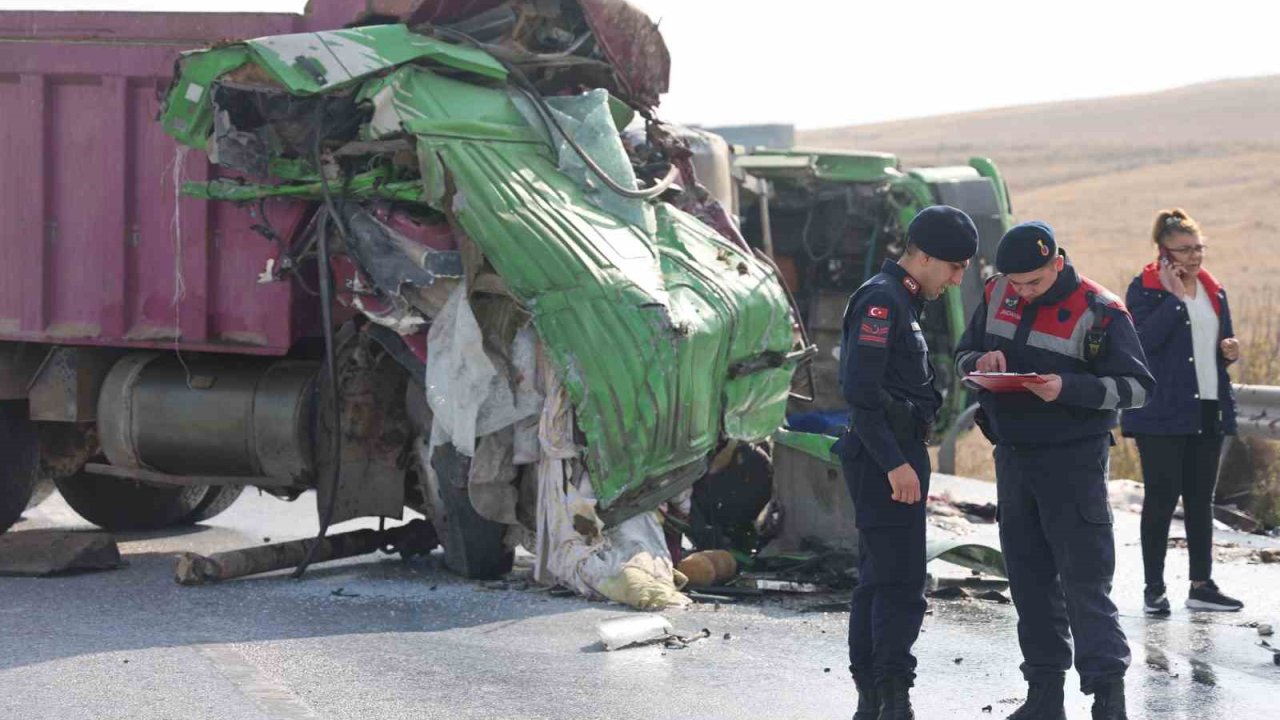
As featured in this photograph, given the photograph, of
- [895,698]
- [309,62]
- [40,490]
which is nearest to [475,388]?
[309,62]

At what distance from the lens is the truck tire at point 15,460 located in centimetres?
1000

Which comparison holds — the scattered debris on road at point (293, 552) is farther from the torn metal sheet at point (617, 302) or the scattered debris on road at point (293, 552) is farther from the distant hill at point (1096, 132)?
the distant hill at point (1096, 132)

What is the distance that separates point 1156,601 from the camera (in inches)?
328

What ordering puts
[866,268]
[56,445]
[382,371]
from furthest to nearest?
[866,268] < [56,445] < [382,371]

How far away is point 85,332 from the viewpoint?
9672 millimetres

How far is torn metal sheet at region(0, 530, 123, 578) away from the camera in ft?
30.2

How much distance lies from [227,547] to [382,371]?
71.6 inches

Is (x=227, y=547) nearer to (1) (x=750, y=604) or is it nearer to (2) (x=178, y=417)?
(2) (x=178, y=417)

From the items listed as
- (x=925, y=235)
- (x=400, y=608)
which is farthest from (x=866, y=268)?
(x=925, y=235)

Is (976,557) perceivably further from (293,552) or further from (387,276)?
(293,552)

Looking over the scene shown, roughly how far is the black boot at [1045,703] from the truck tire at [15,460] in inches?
Result: 231

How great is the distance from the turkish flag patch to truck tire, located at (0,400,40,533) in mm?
5673

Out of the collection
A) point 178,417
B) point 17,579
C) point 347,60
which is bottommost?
point 17,579

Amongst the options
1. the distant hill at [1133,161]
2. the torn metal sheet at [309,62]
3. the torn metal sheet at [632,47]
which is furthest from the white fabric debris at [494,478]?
the distant hill at [1133,161]
